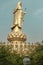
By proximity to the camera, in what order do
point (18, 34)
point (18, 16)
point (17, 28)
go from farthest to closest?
1. point (18, 16)
2. point (17, 28)
3. point (18, 34)

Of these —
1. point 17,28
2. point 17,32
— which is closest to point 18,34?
point 17,32

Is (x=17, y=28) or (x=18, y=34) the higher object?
(x=17, y=28)

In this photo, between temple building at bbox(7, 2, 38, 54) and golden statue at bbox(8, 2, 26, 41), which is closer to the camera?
temple building at bbox(7, 2, 38, 54)

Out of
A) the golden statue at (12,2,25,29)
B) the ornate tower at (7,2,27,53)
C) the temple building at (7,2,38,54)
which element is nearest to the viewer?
the temple building at (7,2,38,54)

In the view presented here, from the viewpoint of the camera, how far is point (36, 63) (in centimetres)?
1891

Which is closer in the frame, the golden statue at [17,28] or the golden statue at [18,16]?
the golden statue at [17,28]

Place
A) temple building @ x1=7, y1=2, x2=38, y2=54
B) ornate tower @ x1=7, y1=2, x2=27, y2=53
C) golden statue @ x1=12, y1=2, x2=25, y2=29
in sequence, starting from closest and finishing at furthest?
temple building @ x1=7, y1=2, x2=38, y2=54 → ornate tower @ x1=7, y1=2, x2=27, y2=53 → golden statue @ x1=12, y1=2, x2=25, y2=29

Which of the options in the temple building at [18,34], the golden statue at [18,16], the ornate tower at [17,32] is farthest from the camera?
the golden statue at [18,16]

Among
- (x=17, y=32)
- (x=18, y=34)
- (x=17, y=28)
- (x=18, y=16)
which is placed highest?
(x=18, y=16)

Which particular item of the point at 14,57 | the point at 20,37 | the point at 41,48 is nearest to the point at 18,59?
the point at 14,57

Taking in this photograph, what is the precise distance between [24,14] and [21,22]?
1.00m

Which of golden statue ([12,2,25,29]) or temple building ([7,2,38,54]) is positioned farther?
golden statue ([12,2,25,29])

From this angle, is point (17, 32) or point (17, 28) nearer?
point (17, 32)

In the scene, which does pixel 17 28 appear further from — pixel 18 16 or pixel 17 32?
pixel 18 16
